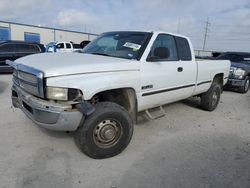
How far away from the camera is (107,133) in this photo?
11.4 ft

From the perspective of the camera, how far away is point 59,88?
9.82ft

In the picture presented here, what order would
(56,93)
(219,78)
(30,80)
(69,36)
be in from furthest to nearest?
(69,36)
(219,78)
(30,80)
(56,93)

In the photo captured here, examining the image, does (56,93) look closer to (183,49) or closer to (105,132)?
(105,132)

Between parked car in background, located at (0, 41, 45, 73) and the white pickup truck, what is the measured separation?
8393 millimetres

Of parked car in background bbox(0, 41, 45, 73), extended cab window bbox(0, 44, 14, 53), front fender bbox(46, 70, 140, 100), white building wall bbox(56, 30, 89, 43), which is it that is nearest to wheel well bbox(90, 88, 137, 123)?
front fender bbox(46, 70, 140, 100)

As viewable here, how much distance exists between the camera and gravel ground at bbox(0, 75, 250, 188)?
119 inches

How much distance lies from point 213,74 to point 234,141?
7.27 feet

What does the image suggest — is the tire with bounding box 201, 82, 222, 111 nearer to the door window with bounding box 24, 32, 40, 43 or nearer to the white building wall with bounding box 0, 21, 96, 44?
the white building wall with bounding box 0, 21, 96, 44

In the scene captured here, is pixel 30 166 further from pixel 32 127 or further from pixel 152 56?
pixel 152 56

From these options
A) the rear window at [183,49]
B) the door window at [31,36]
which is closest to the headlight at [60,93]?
the rear window at [183,49]

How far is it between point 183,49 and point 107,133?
2.71 metres

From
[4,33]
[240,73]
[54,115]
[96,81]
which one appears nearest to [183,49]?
[96,81]

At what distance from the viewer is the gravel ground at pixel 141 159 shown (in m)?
3.02

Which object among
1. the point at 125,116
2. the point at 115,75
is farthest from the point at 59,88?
the point at 125,116
